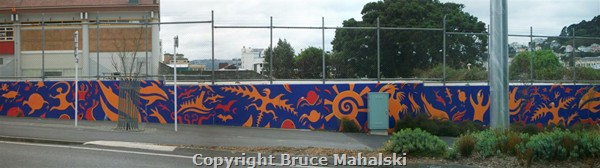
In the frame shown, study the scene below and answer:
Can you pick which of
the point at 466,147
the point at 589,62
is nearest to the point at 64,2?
the point at 589,62

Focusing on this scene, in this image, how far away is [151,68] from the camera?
19844mm

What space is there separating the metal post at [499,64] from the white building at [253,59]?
368 inches

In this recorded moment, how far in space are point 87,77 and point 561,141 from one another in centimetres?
1527

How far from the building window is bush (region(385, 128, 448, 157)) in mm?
16059

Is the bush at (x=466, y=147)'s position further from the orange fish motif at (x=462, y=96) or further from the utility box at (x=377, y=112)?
the orange fish motif at (x=462, y=96)

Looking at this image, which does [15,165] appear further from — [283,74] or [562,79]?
[562,79]

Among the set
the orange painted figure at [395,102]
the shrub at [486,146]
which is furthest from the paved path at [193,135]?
the shrub at [486,146]

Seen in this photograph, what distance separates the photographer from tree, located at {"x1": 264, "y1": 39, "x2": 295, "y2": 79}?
752 inches

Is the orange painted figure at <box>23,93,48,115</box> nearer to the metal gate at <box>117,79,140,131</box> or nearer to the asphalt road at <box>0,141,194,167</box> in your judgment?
the metal gate at <box>117,79,140,131</box>

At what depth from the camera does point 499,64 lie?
11.5 m

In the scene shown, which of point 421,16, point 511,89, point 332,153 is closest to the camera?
point 332,153

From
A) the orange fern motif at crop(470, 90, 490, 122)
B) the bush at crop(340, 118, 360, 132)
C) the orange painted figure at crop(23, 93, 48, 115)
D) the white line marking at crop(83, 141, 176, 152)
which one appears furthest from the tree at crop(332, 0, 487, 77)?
the orange painted figure at crop(23, 93, 48, 115)

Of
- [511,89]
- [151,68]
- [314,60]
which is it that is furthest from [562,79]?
[151,68]

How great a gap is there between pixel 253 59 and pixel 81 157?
9766 mm
